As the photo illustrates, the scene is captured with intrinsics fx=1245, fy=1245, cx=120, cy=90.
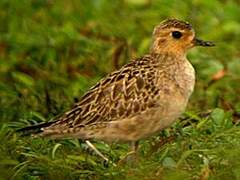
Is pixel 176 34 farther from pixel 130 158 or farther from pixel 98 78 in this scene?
pixel 98 78

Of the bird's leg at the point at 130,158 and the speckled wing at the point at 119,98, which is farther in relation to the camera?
the speckled wing at the point at 119,98

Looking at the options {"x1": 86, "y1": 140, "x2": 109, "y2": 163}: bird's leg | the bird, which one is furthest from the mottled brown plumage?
{"x1": 86, "y1": 140, "x2": 109, "y2": 163}: bird's leg

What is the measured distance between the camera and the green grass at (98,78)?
9023 millimetres

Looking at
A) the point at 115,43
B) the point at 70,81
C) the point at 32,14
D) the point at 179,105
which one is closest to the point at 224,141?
the point at 179,105

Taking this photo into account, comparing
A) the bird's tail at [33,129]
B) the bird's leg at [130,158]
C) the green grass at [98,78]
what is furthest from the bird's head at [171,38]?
the bird's tail at [33,129]

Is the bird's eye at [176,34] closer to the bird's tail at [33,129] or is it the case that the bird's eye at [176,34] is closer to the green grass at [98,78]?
the green grass at [98,78]

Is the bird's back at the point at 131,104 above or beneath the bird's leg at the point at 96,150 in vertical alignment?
above

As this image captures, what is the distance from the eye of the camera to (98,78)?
1266 centimetres

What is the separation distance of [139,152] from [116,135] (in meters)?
0.35

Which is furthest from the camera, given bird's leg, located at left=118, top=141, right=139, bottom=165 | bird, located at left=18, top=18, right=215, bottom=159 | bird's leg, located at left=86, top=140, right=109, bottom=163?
bird's leg, located at left=86, top=140, right=109, bottom=163

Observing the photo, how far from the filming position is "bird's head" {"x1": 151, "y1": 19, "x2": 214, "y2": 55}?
9.85m

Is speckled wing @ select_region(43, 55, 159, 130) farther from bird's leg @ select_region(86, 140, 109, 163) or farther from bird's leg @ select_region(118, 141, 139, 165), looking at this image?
bird's leg @ select_region(118, 141, 139, 165)

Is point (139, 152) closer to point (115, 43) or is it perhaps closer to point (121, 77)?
point (121, 77)

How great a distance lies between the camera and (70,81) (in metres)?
12.6
